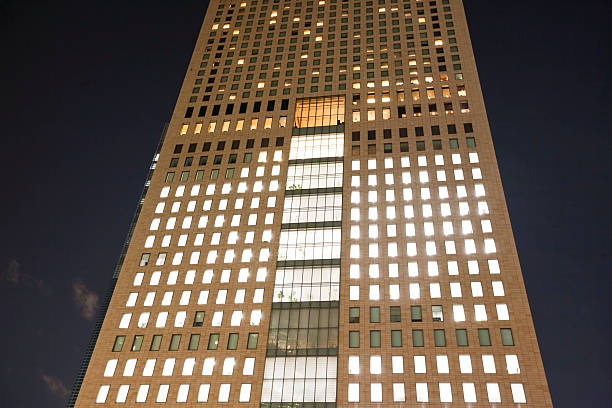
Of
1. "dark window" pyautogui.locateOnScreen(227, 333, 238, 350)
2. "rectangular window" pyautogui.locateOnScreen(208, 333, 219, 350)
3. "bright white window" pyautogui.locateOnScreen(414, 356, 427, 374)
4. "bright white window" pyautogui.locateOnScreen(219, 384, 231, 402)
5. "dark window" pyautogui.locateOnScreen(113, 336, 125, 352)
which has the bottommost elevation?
"dark window" pyautogui.locateOnScreen(113, 336, 125, 352)

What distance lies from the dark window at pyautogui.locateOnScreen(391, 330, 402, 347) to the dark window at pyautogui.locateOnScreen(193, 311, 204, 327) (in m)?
19.6

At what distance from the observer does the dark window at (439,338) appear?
48831mm

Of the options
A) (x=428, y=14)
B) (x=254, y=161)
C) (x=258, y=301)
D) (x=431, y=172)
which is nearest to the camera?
(x=258, y=301)

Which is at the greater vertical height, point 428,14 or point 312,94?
point 428,14

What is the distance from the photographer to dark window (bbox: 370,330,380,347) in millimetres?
50156

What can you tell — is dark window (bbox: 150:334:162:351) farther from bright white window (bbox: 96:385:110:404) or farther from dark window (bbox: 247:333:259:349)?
dark window (bbox: 247:333:259:349)

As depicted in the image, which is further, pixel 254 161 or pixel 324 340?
pixel 254 161

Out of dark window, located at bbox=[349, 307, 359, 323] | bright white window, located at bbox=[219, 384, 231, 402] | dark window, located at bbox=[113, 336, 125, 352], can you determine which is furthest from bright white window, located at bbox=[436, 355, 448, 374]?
dark window, located at bbox=[113, 336, 125, 352]

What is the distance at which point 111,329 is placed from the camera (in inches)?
2211

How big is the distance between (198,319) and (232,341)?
473 cm

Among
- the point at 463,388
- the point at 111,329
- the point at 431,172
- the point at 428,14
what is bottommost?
the point at 111,329

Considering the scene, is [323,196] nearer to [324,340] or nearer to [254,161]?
[254,161]

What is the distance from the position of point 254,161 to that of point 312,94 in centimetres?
1421

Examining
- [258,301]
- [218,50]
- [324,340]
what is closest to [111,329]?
[258,301]
